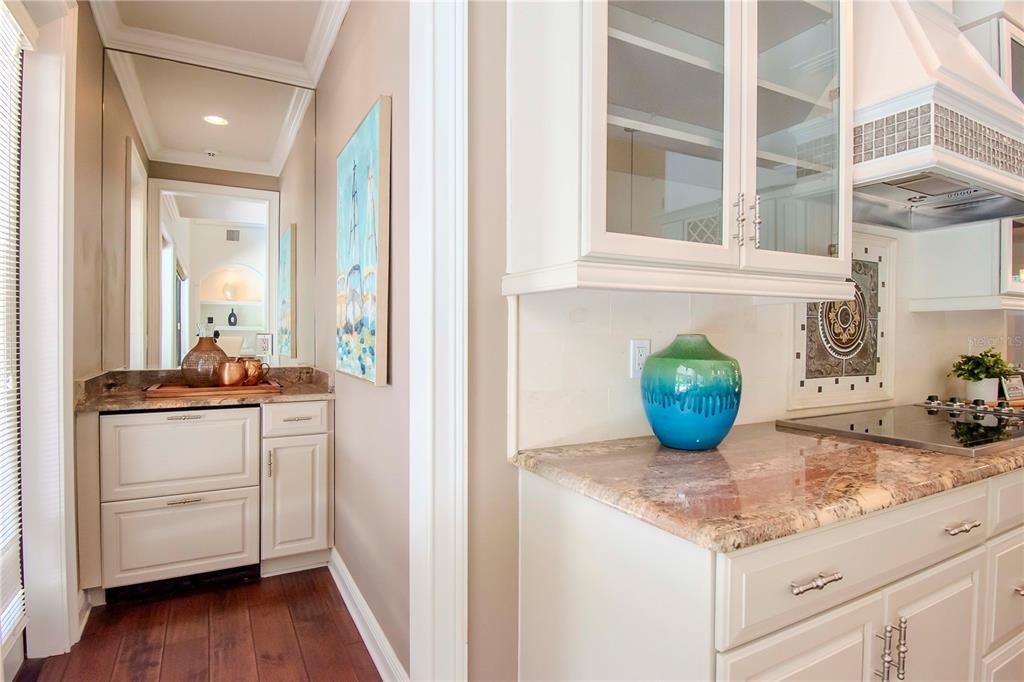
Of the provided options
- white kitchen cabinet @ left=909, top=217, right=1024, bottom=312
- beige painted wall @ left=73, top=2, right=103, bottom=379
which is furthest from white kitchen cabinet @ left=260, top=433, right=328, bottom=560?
white kitchen cabinet @ left=909, top=217, right=1024, bottom=312

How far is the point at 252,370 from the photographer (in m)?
2.69

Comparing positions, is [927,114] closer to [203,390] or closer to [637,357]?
[637,357]

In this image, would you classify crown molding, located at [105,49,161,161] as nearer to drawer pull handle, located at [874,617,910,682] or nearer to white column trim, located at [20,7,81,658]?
white column trim, located at [20,7,81,658]

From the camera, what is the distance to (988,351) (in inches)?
99.6

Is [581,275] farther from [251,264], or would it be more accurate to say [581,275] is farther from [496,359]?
[251,264]

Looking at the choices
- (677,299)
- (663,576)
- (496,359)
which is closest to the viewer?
(663,576)

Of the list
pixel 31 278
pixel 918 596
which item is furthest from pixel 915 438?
pixel 31 278

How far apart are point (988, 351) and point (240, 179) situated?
12.1 feet

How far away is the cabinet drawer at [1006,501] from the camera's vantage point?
4.42ft

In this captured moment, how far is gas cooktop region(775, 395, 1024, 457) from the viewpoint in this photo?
1.44m

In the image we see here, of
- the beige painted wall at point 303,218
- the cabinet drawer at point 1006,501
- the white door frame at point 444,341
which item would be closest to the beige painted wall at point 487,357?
the white door frame at point 444,341

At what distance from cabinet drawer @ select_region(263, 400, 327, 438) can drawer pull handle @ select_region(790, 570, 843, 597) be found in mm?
2045

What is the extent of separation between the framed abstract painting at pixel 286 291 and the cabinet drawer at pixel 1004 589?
2.83 metres

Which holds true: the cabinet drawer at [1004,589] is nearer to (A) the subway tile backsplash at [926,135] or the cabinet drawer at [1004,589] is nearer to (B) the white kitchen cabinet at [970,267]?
(A) the subway tile backsplash at [926,135]
